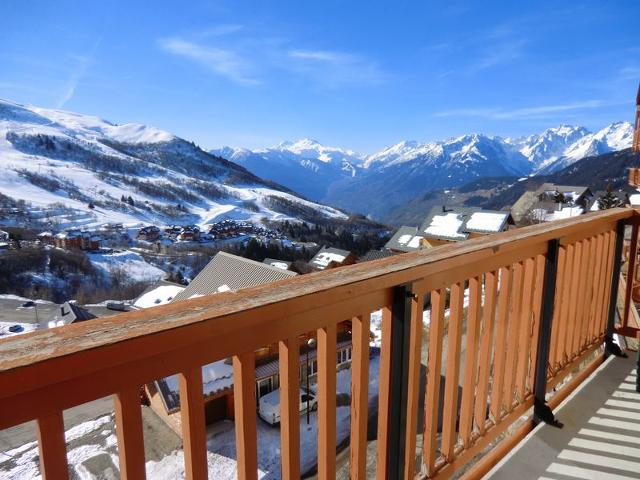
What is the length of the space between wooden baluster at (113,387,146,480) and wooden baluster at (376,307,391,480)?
584mm

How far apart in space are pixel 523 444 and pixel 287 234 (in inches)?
2718

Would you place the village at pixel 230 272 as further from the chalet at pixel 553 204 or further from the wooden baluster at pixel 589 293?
the wooden baluster at pixel 589 293

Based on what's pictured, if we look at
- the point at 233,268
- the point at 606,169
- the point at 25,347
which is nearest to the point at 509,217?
the point at 233,268

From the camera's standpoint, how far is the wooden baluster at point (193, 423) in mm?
677

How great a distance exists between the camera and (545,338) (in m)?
1.79

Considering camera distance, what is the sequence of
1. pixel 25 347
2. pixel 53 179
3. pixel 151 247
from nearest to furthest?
1. pixel 25 347
2. pixel 151 247
3. pixel 53 179

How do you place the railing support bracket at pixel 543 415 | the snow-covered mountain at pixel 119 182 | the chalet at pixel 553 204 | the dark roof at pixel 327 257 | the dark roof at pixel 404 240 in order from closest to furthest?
the railing support bracket at pixel 543 415
the dark roof at pixel 404 240
the dark roof at pixel 327 257
the chalet at pixel 553 204
the snow-covered mountain at pixel 119 182

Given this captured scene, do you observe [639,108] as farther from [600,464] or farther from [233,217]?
[233,217]

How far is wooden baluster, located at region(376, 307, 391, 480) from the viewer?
1.03 meters

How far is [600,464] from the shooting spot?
1.63 meters

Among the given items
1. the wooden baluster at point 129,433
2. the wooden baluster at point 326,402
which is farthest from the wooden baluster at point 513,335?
the wooden baluster at point 129,433

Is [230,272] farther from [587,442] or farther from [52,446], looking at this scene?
[52,446]

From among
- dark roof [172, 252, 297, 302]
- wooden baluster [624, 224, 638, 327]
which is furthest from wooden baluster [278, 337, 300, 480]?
dark roof [172, 252, 297, 302]

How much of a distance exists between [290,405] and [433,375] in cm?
56
